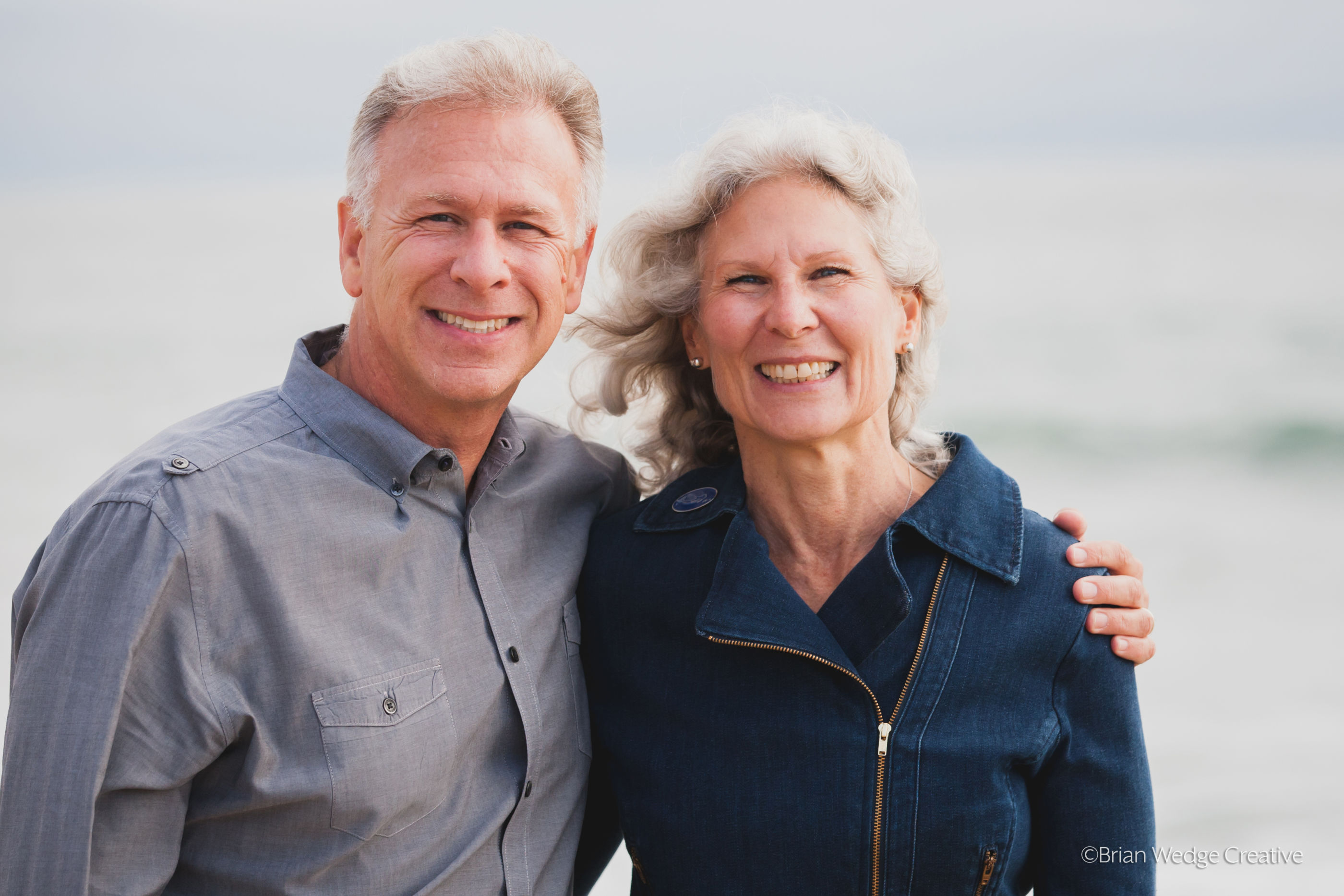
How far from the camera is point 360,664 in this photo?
1.82 m

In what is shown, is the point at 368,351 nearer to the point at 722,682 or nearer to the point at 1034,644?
the point at 722,682

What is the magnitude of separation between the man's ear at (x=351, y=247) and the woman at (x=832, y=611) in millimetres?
566

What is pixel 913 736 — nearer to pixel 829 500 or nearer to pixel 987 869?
pixel 987 869

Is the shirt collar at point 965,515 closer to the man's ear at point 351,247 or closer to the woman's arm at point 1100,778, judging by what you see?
the woman's arm at point 1100,778

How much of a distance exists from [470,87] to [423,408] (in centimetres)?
58

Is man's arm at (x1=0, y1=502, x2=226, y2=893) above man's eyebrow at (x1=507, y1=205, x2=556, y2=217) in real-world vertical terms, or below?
below

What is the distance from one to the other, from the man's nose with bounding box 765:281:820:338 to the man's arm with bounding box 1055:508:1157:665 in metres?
0.62

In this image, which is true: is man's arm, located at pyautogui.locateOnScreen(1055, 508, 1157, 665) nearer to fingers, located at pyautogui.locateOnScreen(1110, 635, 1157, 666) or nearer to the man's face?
fingers, located at pyautogui.locateOnScreen(1110, 635, 1157, 666)

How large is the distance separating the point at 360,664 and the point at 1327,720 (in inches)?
325

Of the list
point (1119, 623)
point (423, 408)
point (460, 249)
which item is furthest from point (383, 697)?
point (1119, 623)

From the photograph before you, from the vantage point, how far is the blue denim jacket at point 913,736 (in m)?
1.87

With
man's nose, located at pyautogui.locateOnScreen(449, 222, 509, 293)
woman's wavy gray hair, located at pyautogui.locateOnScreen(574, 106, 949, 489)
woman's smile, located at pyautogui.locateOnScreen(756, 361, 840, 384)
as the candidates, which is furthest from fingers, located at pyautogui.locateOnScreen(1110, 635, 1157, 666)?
man's nose, located at pyautogui.locateOnScreen(449, 222, 509, 293)

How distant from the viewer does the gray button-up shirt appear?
1.62m

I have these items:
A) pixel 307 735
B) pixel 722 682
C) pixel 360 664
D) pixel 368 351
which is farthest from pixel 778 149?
pixel 307 735
